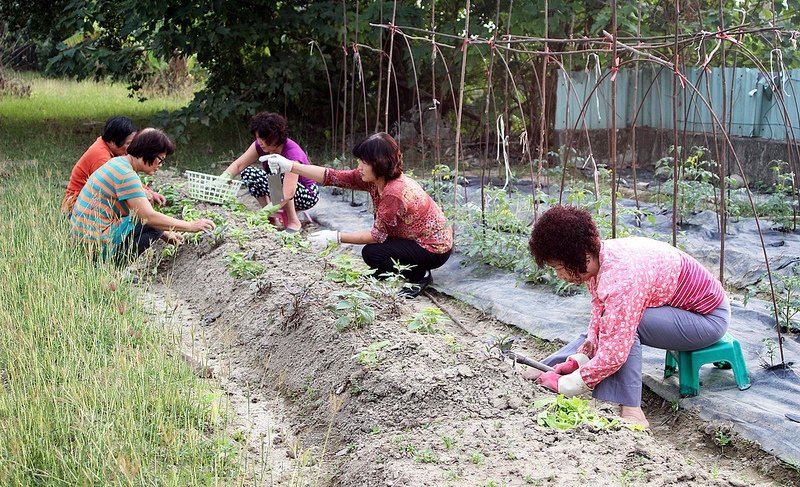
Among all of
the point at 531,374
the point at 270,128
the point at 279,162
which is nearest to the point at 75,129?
the point at 270,128

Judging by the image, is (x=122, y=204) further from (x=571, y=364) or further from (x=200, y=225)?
(x=571, y=364)

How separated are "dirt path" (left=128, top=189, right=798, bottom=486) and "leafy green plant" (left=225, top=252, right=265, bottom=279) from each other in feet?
0.15

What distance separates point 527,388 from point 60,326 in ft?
6.71

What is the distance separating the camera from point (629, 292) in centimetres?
333

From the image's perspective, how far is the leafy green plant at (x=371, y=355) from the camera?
3.60 meters

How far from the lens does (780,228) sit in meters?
6.49

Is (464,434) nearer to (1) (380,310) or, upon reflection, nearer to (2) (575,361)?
(2) (575,361)

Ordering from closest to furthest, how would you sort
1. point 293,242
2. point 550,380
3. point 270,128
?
point 550,380 → point 293,242 → point 270,128

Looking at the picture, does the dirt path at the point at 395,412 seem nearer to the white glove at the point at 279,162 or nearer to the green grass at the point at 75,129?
the white glove at the point at 279,162

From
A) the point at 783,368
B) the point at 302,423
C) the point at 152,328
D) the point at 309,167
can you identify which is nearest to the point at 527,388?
the point at 302,423

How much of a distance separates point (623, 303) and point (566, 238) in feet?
1.08

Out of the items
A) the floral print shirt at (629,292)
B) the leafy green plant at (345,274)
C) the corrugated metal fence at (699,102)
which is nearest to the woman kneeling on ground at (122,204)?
the leafy green plant at (345,274)

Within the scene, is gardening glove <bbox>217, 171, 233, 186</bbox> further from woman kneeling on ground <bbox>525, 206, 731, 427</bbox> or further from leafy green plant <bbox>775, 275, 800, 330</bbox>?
leafy green plant <bbox>775, 275, 800, 330</bbox>

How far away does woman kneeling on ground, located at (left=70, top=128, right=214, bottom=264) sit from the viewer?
521 centimetres
